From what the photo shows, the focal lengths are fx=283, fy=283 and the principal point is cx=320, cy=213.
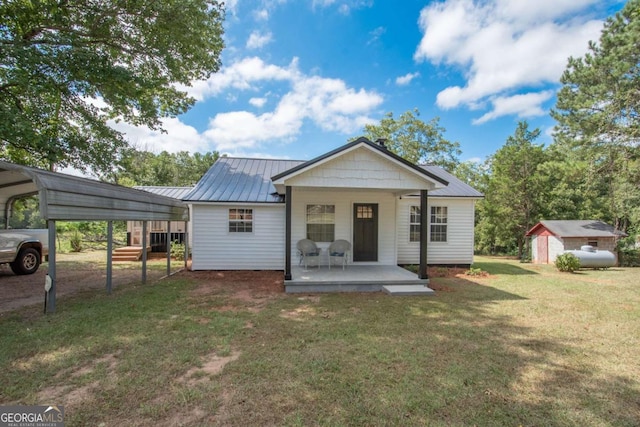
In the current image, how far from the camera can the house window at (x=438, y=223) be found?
11203 mm

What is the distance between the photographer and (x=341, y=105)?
2022 cm

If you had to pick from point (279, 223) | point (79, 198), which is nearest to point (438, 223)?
point (279, 223)

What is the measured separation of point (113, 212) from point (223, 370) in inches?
196

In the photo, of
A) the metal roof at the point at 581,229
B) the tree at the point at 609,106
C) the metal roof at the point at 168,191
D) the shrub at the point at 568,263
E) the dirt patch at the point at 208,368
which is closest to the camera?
the dirt patch at the point at 208,368

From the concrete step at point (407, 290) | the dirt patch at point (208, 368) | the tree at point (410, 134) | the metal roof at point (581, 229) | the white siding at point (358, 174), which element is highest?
the tree at point (410, 134)

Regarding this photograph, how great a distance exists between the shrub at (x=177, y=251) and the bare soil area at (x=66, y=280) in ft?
3.96

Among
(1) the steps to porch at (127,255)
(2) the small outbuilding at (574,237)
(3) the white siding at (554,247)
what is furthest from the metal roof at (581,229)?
(1) the steps to porch at (127,255)

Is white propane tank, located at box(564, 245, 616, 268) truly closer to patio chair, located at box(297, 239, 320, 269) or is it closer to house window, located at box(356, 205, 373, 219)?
house window, located at box(356, 205, 373, 219)

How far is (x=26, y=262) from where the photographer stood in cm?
917

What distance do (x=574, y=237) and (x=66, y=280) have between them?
1985 centimetres

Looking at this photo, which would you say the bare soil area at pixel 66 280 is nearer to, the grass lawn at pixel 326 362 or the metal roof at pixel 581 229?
the grass lawn at pixel 326 362

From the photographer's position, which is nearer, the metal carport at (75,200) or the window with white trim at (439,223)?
the metal carport at (75,200)

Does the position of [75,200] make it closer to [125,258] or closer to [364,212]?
[364,212]

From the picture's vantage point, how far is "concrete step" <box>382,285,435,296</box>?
702 centimetres
